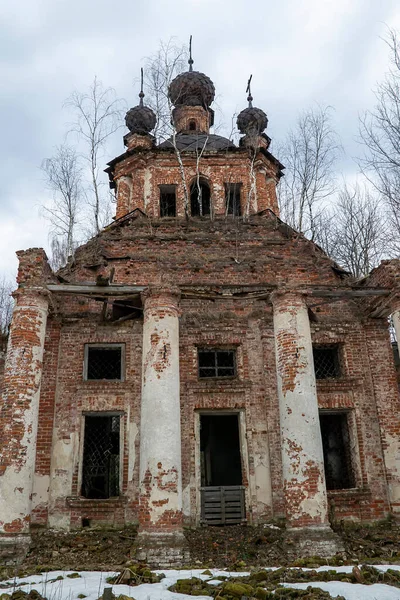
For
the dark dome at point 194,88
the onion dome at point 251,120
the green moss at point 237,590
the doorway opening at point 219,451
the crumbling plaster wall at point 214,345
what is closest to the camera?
the green moss at point 237,590

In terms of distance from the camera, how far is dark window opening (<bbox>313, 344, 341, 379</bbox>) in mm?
12508

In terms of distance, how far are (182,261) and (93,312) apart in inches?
104

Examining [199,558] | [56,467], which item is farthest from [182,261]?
[199,558]

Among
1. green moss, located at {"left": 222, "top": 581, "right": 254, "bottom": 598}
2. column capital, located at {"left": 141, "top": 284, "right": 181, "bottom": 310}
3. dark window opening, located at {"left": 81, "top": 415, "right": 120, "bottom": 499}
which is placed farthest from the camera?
Answer: dark window opening, located at {"left": 81, "top": 415, "right": 120, "bottom": 499}

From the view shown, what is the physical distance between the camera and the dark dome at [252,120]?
2080 cm

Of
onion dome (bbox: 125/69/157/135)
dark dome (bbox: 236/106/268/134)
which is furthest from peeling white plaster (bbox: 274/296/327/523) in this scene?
dark dome (bbox: 236/106/268/134)

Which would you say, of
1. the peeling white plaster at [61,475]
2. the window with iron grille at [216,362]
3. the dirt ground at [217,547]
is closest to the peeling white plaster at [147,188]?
the window with iron grille at [216,362]

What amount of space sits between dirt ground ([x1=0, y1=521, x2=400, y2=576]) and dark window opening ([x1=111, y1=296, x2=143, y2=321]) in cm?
459

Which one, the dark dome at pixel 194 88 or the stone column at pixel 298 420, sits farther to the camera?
the dark dome at pixel 194 88

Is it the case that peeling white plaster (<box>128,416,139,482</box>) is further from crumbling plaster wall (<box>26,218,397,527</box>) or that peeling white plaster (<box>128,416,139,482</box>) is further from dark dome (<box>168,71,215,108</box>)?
dark dome (<box>168,71,215,108</box>)

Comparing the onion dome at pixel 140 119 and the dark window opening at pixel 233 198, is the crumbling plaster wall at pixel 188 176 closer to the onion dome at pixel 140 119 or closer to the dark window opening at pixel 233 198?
the dark window opening at pixel 233 198

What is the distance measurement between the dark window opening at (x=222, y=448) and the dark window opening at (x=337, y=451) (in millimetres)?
3308

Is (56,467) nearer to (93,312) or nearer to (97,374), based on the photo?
(97,374)

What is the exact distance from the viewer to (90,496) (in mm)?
11859
